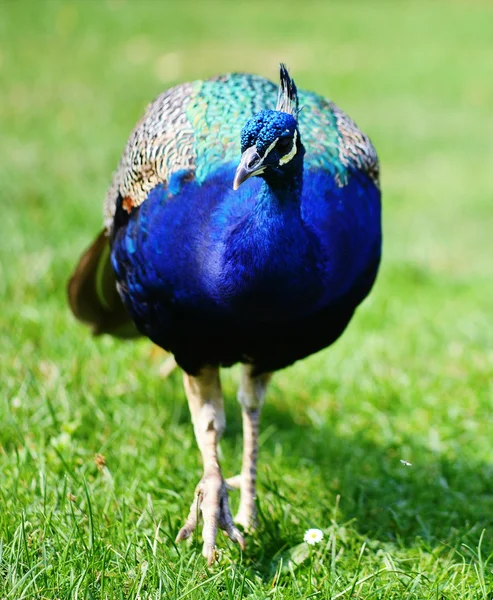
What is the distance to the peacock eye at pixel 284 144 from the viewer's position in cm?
254

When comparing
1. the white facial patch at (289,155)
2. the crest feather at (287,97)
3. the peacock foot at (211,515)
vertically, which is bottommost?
the peacock foot at (211,515)

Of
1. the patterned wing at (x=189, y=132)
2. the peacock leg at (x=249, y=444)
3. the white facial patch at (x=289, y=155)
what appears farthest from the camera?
the peacock leg at (x=249, y=444)

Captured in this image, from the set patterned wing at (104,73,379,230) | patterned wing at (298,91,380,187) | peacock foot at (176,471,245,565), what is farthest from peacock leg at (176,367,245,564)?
patterned wing at (298,91,380,187)

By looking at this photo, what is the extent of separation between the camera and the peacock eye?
254 cm

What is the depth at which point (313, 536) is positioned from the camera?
279cm

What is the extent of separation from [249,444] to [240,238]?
0.94 meters

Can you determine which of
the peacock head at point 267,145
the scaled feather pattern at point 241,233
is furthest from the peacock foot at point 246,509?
the peacock head at point 267,145

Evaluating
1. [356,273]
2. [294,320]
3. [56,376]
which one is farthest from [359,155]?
[56,376]

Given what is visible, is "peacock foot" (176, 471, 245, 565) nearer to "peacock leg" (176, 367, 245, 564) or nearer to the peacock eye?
"peacock leg" (176, 367, 245, 564)

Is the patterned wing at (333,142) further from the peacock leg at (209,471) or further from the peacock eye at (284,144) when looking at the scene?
the peacock leg at (209,471)

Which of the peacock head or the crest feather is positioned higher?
the crest feather

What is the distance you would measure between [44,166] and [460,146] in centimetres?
439

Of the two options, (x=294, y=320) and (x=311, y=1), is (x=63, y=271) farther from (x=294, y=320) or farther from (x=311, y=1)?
(x=311, y=1)

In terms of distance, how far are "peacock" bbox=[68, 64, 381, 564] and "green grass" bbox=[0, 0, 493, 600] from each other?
0.79 ft
